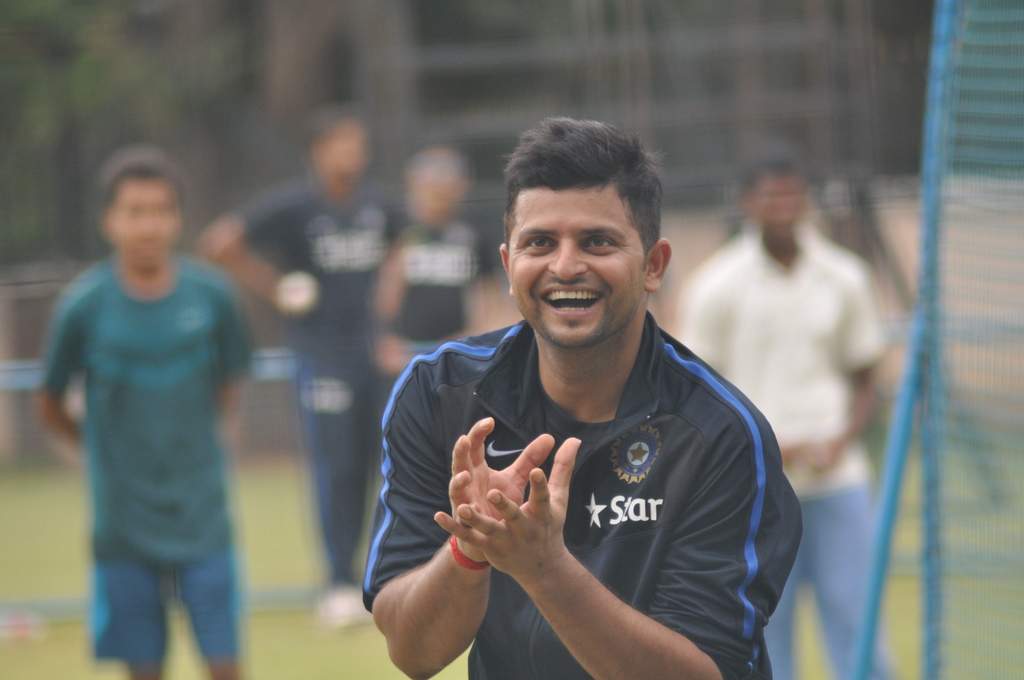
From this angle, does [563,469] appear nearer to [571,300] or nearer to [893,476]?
[571,300]

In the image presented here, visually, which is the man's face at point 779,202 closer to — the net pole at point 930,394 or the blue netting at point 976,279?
the blue netting at point 976,279

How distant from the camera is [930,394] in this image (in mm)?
5629

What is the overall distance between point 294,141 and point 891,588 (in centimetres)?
960

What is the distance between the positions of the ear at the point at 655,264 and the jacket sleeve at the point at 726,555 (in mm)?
315

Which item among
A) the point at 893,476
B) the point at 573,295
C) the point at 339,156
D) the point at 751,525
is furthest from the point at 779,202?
the point at 573,295

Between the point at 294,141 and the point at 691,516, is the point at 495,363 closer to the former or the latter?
the point at 691,516

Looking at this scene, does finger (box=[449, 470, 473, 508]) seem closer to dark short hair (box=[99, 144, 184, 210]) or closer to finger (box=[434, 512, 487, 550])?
finger (box=[434, 512, 487, 550])

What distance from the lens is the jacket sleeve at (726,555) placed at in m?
3.11

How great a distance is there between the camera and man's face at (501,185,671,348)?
10.0 feet

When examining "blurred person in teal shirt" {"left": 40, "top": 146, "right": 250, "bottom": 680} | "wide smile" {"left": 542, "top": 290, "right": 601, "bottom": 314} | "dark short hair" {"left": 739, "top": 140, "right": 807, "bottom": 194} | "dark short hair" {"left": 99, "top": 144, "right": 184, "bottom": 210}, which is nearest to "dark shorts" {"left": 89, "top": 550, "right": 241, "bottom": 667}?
"blurred person in teal shirt" {"left": 40, "top": 146, "right": 250, "bottom": 680}

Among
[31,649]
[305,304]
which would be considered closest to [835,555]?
[305,304]

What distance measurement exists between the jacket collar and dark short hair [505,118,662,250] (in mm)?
235

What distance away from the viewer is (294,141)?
17.3 meters

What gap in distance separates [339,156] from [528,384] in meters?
6.54
